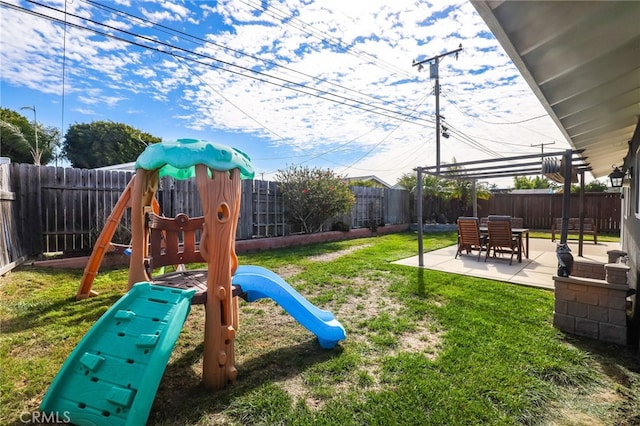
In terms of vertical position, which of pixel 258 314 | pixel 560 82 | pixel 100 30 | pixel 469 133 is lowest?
pixel 258 314

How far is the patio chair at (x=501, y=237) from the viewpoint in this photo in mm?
6820

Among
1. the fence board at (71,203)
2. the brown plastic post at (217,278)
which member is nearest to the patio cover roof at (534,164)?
the brown plastic post at (217,278)

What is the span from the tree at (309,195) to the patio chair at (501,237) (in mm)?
5173

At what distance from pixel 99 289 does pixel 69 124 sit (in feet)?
89.2

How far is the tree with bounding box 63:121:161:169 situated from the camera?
2359cm

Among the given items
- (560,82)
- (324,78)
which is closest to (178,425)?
(560,82)

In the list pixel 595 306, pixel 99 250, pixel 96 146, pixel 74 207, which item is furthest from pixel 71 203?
pixel 96 146

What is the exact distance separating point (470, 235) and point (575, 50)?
20.1 ft

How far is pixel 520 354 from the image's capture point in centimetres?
278

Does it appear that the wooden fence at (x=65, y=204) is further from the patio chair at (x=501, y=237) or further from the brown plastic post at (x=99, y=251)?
the patio chair at (x=501, y=237)

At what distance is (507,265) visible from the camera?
6.72 metres

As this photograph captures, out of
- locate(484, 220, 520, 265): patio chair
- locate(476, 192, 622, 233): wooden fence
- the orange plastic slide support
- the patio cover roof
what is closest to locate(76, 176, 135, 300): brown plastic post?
the orange plastic slide support

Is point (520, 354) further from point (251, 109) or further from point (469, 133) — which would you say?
point (469, 133)

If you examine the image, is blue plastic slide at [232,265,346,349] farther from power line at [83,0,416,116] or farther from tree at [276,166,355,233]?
power line at [83,0,416,116]
